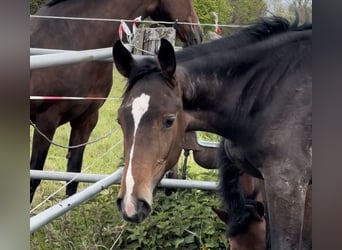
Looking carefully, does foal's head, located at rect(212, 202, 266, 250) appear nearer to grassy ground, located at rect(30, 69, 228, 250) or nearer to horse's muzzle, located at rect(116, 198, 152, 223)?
grassy ground, located at rect(30, 69, 228, 250)

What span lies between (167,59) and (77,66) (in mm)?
1067

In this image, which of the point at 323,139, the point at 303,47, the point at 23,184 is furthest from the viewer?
the point at 303,47

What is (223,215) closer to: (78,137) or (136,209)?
(136,209)

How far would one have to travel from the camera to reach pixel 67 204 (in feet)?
5.82

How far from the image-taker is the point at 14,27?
31.4 inches

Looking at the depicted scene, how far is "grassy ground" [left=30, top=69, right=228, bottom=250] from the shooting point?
6.98 ft

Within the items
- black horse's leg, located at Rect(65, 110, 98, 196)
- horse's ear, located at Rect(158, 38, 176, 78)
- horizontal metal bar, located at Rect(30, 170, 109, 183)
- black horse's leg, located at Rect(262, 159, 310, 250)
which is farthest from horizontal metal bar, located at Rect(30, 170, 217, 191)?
horse's ear, located at Rect(158, 38, 176, 78)

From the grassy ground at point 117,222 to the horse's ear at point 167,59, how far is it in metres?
0.58

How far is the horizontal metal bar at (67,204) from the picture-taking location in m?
1.54

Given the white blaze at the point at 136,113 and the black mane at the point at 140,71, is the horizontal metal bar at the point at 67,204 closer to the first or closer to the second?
the white blaze at the point at 136,113

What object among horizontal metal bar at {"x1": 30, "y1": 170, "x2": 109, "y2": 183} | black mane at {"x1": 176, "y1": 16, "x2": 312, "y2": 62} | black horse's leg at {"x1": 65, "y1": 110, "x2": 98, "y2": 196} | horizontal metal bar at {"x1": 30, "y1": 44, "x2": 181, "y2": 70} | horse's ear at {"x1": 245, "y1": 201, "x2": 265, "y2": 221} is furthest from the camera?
black horse's leg at {"x1": 65, "y1": 110, "x2": 98, "y2": 196}

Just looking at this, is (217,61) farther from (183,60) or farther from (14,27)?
(14,27)

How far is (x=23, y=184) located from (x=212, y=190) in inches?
55.7

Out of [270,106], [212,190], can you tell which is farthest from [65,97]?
[270,106]
